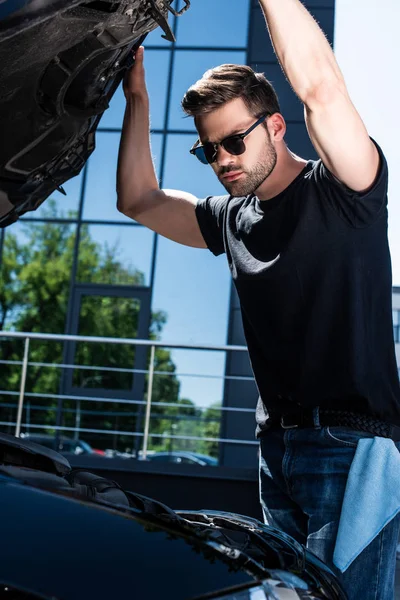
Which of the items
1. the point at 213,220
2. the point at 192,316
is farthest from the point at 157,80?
the point at 213,220

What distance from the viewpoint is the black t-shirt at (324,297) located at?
67.1 inches

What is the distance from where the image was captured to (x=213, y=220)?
2.24 m

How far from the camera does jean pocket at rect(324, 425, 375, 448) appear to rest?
173cm

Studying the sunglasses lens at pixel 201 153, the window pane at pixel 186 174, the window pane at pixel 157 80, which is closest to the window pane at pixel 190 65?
the window pane at pixel 157 80

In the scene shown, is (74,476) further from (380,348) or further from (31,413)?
(31,413)

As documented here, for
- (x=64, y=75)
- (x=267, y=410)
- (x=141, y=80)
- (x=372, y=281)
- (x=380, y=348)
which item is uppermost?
(x=141, y=80)

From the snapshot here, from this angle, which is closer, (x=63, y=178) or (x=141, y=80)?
(x=141, y=80)

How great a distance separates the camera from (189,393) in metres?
10.3

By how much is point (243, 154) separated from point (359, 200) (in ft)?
1.24

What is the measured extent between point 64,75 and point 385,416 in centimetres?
118

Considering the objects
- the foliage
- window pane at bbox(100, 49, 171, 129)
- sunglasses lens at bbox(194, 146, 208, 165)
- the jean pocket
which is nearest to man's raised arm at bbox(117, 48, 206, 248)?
sunglasses lens at bbox(194, 146, 208, 165)

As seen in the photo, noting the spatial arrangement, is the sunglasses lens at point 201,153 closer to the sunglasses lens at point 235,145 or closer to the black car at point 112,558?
the sunglasses lens at point 235,145

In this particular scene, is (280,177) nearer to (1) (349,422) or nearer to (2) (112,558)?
(1) (349,422)

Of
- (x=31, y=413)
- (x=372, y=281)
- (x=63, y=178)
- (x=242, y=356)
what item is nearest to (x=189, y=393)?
(x=242, y=356)
